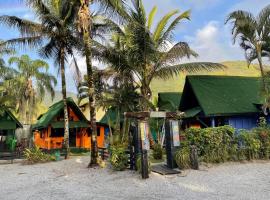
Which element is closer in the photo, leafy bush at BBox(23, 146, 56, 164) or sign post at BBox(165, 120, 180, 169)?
sign post at BBox(165, 120, 180, 169)

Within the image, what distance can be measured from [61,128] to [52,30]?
1010 cm

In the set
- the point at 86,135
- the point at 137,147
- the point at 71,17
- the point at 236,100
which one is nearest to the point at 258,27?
the point at 236,100

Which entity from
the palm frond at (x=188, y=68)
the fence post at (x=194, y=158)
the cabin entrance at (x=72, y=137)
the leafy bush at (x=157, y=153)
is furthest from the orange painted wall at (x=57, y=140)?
the fence post at (x=194, y=158)

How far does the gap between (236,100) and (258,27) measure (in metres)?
5.21

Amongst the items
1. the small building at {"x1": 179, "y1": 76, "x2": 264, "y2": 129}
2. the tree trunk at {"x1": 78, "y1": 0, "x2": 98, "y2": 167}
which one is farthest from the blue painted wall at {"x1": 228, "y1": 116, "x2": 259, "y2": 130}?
the tree trunk at {"x1": 78, "y1": 0, "x2": 98, "y2": 167}

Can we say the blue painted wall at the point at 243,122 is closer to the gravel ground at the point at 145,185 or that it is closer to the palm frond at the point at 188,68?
the palm frond at the point at 188,68

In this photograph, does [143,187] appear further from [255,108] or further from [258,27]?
[255,108]

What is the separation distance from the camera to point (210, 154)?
13.3 metres

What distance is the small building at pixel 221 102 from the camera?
1962cm

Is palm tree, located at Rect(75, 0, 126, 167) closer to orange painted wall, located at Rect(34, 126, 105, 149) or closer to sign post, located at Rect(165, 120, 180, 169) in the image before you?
sign post, located at Rect(165, 120, 180, 169)

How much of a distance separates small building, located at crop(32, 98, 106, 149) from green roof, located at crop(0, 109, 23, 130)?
1940 millimetres

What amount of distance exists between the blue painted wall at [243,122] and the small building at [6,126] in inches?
657

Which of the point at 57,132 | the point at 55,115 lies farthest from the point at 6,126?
the point at 57,132

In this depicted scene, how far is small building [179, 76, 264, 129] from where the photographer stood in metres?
19.6
